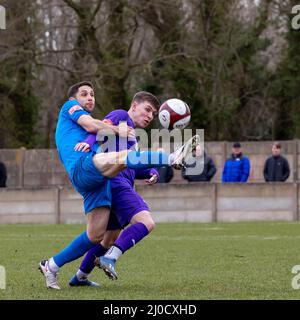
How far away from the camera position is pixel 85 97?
9305 millimetres

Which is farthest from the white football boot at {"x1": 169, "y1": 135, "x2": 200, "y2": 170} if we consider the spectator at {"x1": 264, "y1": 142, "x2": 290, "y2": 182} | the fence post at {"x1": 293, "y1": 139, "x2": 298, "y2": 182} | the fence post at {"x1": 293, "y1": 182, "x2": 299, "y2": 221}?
the fence post at {"x1": 293, "y1": 139, "x2": 298, "y2": 182}

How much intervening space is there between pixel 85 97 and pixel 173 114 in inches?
34.6

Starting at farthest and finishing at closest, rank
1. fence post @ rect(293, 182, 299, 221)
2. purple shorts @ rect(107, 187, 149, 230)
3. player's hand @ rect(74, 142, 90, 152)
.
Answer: fence post @ rect(293, 182, 299, 221), purple shorts @ rect(107, 187, 149, 230), player's hand @ rect(74, 142, 90, 152)

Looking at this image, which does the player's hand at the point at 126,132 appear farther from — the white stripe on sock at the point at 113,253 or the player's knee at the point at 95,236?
the white stripe on sock at the point at 113,253

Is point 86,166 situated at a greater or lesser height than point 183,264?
greater

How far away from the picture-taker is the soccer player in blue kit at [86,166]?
861 centimetres

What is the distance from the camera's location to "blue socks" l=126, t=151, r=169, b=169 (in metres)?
8.37

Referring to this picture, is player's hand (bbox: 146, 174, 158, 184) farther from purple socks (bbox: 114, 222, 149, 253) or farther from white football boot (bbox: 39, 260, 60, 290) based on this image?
white football boot (bbox: 39, 260, 60, 290)

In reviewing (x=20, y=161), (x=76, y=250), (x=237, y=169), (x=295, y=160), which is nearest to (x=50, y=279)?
(x=76, y=250)

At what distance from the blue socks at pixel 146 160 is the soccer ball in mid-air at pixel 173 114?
2.85ft

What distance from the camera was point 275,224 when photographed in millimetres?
19453

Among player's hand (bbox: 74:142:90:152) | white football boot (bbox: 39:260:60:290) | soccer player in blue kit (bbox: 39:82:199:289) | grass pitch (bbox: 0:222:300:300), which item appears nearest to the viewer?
grass pitch (bbox: 0:222:300:300)

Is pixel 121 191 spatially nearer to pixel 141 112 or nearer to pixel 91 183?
pixel 91 183
